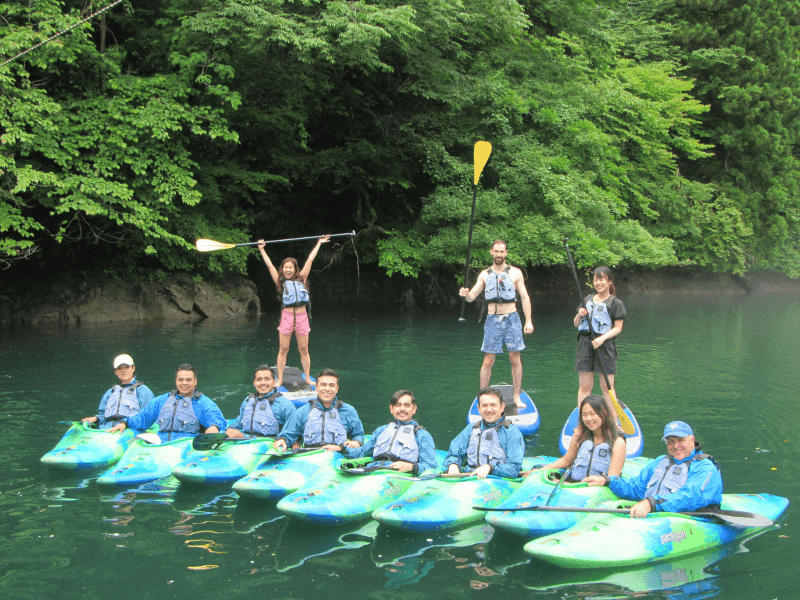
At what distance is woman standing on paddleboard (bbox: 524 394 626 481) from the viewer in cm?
458

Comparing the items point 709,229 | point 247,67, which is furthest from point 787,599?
point 709,229

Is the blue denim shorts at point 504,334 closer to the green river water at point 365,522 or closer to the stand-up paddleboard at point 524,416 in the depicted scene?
the stand-up paddleboard at point 524,416

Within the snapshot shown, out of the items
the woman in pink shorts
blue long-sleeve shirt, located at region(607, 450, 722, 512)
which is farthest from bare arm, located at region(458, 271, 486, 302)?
blue long-sleeve shirt, located at region(607, 450, 722, 512)

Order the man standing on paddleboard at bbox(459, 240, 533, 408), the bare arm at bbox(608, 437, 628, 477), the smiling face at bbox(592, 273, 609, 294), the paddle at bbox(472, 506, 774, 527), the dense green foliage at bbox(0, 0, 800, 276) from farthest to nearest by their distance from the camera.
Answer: the dense green foliage at bbox(0, 0, 800, 276) → the man standing on paddleboard at bbox(459, 240, 533, 408) → the smiling face at bbox(592, 273, 609, 294) → the bare arm at bbox(608, 437, 628, 477) → the paddle at bbox(472, 506, 774, 527)

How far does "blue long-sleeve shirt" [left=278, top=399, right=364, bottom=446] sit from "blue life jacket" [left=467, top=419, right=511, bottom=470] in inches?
40.8

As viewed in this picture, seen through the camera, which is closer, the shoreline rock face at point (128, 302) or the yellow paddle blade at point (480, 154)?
the yellow paddle blade at point (480, 154)

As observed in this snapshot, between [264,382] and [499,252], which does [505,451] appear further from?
[499,252]

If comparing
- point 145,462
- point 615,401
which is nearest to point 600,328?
point 615,401

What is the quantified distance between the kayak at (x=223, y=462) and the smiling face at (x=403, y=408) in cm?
107

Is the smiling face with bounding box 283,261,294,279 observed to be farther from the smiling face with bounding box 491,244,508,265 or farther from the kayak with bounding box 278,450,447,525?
the kayak with bounding box 278,450,447,525

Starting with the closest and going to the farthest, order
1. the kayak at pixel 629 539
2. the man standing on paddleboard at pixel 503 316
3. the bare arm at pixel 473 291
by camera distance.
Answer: the kayak at pixel 629 539, the bare arm at pixel 473 291, the man standing on paddleboard at pixel 503 316

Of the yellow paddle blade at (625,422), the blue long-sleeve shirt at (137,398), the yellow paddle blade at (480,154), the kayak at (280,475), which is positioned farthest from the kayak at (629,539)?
the yellow paddle blade at (480,154)

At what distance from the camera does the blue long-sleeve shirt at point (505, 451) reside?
4918 mm

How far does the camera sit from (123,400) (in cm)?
622
